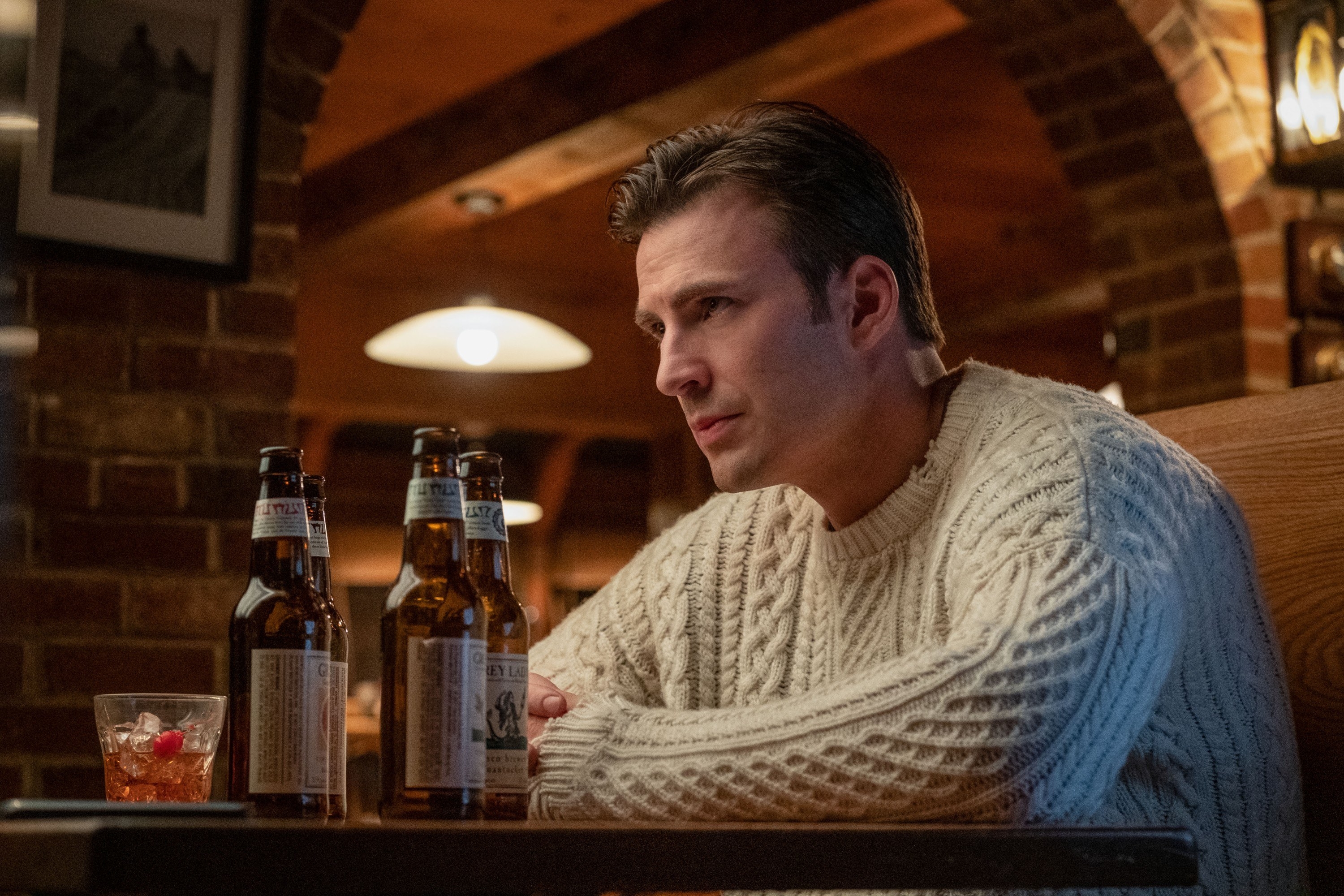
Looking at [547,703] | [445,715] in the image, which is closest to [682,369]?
[547,703]

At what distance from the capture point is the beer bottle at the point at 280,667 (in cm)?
95

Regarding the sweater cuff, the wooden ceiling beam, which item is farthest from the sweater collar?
the wooden ceiling beam

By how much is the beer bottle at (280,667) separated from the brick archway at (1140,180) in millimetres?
2270

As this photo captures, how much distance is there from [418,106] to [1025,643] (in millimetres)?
4040

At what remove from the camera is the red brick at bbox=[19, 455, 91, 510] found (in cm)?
209

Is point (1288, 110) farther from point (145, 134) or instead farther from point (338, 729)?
point (338, 729)

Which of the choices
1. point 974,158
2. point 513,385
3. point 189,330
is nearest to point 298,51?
point 189,330

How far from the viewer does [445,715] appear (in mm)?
901

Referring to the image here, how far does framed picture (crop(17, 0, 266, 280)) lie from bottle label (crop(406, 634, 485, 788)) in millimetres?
1467

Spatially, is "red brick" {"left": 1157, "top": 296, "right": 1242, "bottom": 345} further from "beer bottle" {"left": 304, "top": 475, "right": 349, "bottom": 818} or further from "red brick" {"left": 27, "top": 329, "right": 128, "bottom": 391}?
"beer bottle" {"left": 304, "top": 475, "right": 349, "bottom": 818}

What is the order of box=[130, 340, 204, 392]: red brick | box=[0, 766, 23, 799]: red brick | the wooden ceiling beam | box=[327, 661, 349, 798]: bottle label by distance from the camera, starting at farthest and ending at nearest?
the wooden ceiling beam → box=[130, 340, 204, 392]: red brick → box=[0, 766, 23, 799]: red brick → box=[327, 661, 349, 798]: bottle label

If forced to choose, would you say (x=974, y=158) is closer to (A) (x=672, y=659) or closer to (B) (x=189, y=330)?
(B) (x=189, y=330)

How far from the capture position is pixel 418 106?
4.69 metres

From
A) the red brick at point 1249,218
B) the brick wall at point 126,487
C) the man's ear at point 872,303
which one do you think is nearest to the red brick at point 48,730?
the brick wall at point 126,487
